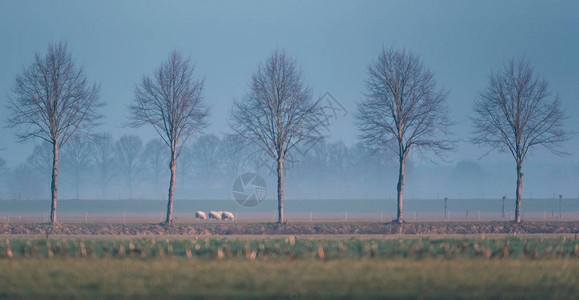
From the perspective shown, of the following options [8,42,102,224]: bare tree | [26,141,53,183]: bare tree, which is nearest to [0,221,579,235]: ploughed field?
[8,42,102,224]: bare tree

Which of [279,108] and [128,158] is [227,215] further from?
[128,158]

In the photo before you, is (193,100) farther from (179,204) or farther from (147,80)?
(179,204)

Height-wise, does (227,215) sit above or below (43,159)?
below

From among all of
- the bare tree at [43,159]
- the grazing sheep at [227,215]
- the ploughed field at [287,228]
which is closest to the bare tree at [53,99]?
the ploughed field at [287,228]

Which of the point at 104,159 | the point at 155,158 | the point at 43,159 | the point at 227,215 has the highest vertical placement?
the point at 155,158

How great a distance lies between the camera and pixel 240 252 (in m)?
17.3

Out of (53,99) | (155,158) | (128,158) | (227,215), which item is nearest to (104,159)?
→ (128,158)

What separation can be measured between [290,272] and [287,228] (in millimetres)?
27133

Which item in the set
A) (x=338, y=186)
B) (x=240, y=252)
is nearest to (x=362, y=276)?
(x=240, y=252)

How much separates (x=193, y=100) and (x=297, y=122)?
8184 mm

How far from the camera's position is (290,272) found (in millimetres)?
14023

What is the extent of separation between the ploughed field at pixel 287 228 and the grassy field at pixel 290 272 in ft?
71.5

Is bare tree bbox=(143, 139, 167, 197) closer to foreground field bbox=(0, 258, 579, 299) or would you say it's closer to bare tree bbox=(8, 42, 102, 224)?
bare tree bbox=(8, 42, 102, 224)

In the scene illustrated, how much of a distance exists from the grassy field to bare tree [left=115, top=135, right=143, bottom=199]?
135 meters
